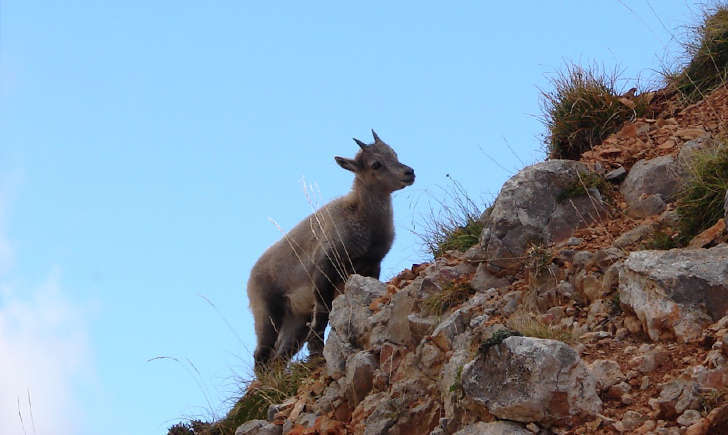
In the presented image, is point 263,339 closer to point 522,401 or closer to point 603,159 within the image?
point 603,159

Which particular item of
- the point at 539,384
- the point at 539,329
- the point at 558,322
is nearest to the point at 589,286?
the point at 558,322

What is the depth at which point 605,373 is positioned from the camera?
20.6ft

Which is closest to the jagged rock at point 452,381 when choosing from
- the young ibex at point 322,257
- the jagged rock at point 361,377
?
the jagged rock at point 361,377

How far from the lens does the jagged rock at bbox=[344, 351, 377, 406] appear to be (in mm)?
8398

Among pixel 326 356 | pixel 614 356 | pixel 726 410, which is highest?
pixel 326 356

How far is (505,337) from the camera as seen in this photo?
20.9 feet

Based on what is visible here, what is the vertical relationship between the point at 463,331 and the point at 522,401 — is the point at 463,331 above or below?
above

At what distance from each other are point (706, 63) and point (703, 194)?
122 inches

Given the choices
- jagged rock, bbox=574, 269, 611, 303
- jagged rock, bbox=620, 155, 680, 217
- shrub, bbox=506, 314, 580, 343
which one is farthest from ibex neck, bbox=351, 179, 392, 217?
shrub, bbox=506, 314, 580, 343

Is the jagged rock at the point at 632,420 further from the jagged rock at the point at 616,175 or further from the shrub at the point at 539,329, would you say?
the jagged rock at the point at 616,175

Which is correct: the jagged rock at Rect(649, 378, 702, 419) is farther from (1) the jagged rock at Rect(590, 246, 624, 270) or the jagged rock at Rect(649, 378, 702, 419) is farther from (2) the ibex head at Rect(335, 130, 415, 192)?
(2) the ibex head at Rect(335, 130, 415, 192)

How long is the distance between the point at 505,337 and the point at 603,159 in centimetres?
320

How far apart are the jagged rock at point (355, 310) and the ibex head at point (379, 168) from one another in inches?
98.0

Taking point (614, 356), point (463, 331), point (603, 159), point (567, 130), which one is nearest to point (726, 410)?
point (614, 356)
